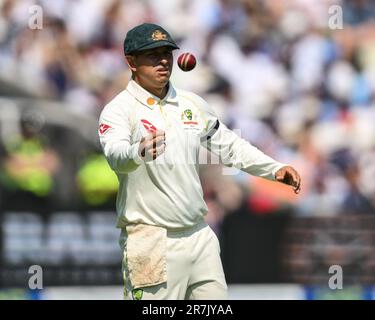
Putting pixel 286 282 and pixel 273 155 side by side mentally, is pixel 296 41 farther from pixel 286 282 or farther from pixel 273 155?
pixel 286 282

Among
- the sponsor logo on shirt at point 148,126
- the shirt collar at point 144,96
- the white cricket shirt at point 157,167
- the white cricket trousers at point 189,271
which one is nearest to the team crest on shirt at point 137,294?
the white cricket trousers at point 189,271

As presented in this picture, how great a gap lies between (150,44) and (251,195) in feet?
14.1

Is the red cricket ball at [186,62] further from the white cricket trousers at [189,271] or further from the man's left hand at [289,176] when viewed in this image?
the white cricket trousers at [189,271]

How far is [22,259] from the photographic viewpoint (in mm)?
9586

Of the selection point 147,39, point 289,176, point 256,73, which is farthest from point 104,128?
point 256,73

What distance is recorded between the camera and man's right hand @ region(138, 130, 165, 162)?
196 inches

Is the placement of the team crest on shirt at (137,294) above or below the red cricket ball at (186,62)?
below

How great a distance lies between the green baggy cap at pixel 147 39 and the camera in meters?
5.47

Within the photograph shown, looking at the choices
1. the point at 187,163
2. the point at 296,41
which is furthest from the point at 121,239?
the point at 296,41

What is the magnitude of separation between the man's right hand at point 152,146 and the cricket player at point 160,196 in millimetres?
332

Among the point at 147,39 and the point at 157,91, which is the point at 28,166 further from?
the point at 147,39

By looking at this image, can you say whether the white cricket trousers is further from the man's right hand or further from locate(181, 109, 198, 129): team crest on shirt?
the man's right hand

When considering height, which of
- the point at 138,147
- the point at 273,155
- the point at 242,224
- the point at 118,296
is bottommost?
the point at 118,296

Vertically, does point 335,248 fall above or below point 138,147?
below
